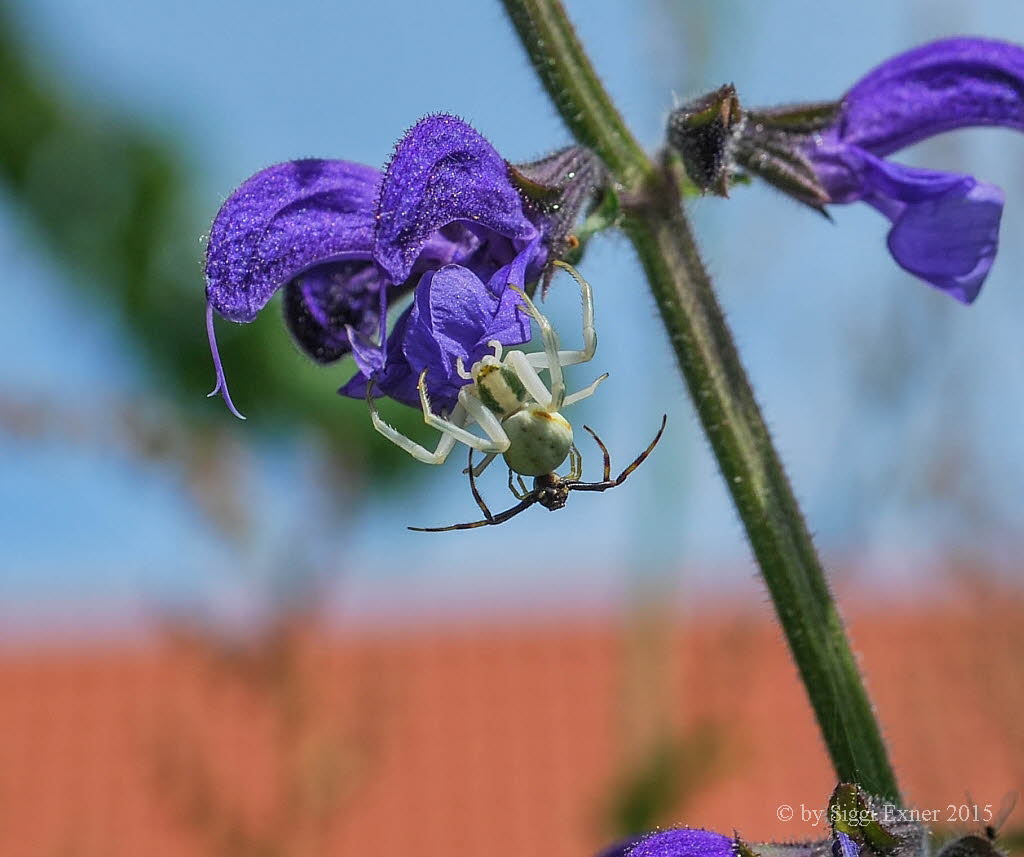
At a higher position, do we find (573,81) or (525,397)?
(573,81)

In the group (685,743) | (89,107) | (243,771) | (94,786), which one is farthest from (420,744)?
(685,743)

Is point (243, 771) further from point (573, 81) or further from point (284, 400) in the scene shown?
point (573, 81)

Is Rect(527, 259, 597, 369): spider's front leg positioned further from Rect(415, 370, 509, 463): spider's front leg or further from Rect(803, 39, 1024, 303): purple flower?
Rect(803, 39, 1024, 303): purple flower

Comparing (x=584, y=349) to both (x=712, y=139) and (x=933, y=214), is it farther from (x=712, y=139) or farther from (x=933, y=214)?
(x=933, y=214)

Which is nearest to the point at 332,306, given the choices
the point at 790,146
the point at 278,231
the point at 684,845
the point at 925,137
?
the point at 278,231

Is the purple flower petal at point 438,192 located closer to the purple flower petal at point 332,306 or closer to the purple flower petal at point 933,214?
the purple flower petal at point 332,306
